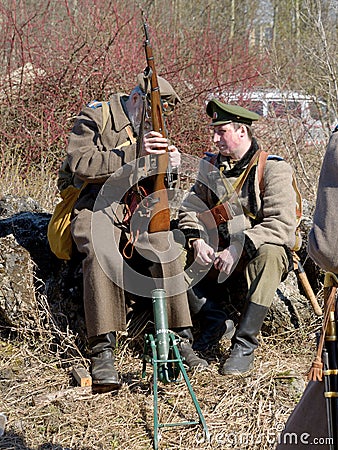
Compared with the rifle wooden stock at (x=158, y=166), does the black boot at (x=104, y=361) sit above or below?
below

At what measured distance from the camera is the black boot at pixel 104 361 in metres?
4.02

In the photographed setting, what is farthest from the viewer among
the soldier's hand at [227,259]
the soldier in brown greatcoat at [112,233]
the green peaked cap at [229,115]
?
the green peaked cap at [229,115]

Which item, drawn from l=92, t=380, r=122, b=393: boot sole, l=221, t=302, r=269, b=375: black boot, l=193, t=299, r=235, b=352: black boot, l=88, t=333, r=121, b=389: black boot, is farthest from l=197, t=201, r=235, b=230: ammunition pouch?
l=92, t=380, r=122, b=393: boot sole

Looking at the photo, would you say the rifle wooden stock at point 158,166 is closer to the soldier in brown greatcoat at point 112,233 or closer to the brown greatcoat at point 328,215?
the soldier in brown greatcoat at point 112,233

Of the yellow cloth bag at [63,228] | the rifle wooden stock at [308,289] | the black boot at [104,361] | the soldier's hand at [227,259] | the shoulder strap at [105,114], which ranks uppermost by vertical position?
the shoulder strap at [105,114]

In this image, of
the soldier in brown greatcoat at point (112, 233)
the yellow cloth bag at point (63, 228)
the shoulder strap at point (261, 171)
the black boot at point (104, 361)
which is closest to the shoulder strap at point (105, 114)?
the soldier in brown greatcoat at point (112, 233)

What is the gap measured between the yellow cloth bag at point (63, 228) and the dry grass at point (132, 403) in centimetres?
51

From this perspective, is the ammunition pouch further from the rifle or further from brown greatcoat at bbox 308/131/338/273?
brown greatcoat at bbox 308/131/338/273

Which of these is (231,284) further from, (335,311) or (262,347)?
(335,311)

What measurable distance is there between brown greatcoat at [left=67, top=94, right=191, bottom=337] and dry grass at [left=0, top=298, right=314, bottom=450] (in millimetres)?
377

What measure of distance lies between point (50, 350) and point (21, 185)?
10.8 ft

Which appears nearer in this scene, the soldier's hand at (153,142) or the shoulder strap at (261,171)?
the soldier's hand at (153,142)

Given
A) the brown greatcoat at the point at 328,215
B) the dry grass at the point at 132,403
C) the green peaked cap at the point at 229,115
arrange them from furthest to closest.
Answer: the green peaked cap at the point at 229,115, the dry grass at the point at 132,403, the brown greatcoat at the point at 328,215

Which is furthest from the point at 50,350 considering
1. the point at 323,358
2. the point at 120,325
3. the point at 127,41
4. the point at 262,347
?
the point at 127,41
